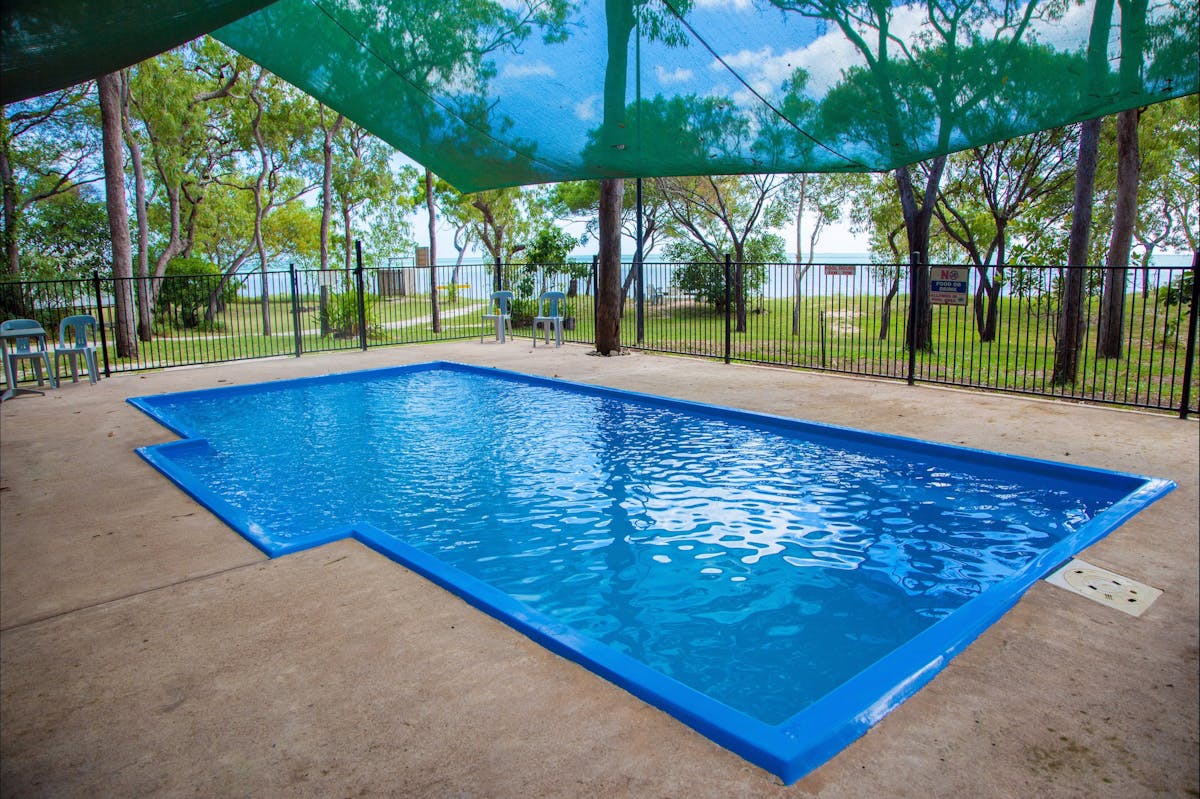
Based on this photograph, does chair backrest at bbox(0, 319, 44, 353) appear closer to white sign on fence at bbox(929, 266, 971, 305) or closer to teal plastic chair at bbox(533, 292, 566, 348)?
teal plastic chair at bbox(533, 292, 566, 348)

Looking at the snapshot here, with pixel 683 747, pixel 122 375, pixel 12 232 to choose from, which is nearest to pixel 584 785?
pixel 683 747

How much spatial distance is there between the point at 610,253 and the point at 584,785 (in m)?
9.80

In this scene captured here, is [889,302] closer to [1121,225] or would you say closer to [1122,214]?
[1121,225]

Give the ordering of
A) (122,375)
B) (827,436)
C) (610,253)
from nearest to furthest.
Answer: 1. (827,436)
2. (122,375)
3. (610,253)

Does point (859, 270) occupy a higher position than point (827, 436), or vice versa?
point (859, 270)

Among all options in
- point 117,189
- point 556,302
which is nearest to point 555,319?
point 556,302

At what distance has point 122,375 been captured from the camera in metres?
10.2

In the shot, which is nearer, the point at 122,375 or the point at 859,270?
the point at 859,270

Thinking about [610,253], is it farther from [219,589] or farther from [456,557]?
[219,589]

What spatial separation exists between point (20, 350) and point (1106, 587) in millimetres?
11047

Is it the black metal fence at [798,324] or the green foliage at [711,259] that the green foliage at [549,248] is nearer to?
the black metal fence at [798,324]

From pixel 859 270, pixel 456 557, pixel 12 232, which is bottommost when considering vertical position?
pixel 456 557

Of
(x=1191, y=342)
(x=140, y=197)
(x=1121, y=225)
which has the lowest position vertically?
(x=1191, y=342)

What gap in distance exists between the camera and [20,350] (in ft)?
29.9
